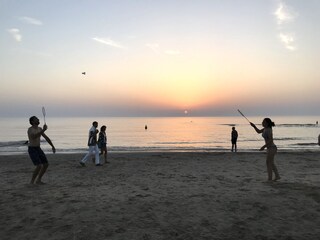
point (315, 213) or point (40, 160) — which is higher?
point (40, 160)

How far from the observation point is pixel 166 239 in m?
4.95

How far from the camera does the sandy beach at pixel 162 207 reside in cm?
523

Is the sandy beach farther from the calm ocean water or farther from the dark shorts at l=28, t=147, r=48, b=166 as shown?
the calm ocean water

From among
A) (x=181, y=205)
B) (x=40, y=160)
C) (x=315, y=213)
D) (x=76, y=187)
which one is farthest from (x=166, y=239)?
(x=40, y=160)

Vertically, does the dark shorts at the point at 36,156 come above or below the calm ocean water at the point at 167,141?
above

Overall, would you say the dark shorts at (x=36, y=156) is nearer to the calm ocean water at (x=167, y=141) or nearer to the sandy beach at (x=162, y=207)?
the sandy beach at (x=162, y=207)

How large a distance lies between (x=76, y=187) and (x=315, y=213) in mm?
6172

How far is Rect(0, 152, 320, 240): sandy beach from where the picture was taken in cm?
523

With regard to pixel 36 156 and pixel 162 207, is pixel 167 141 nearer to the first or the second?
pixel 36 156

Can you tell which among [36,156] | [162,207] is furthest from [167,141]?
[162,207]

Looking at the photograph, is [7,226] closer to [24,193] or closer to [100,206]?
[100,206]

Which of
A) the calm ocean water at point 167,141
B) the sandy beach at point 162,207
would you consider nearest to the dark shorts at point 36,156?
the sandy beach at point 162,207

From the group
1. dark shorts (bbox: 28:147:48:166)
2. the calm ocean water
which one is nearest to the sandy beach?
dark shorts (bbox: 28:147:48:166)

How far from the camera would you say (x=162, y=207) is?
6609mm
